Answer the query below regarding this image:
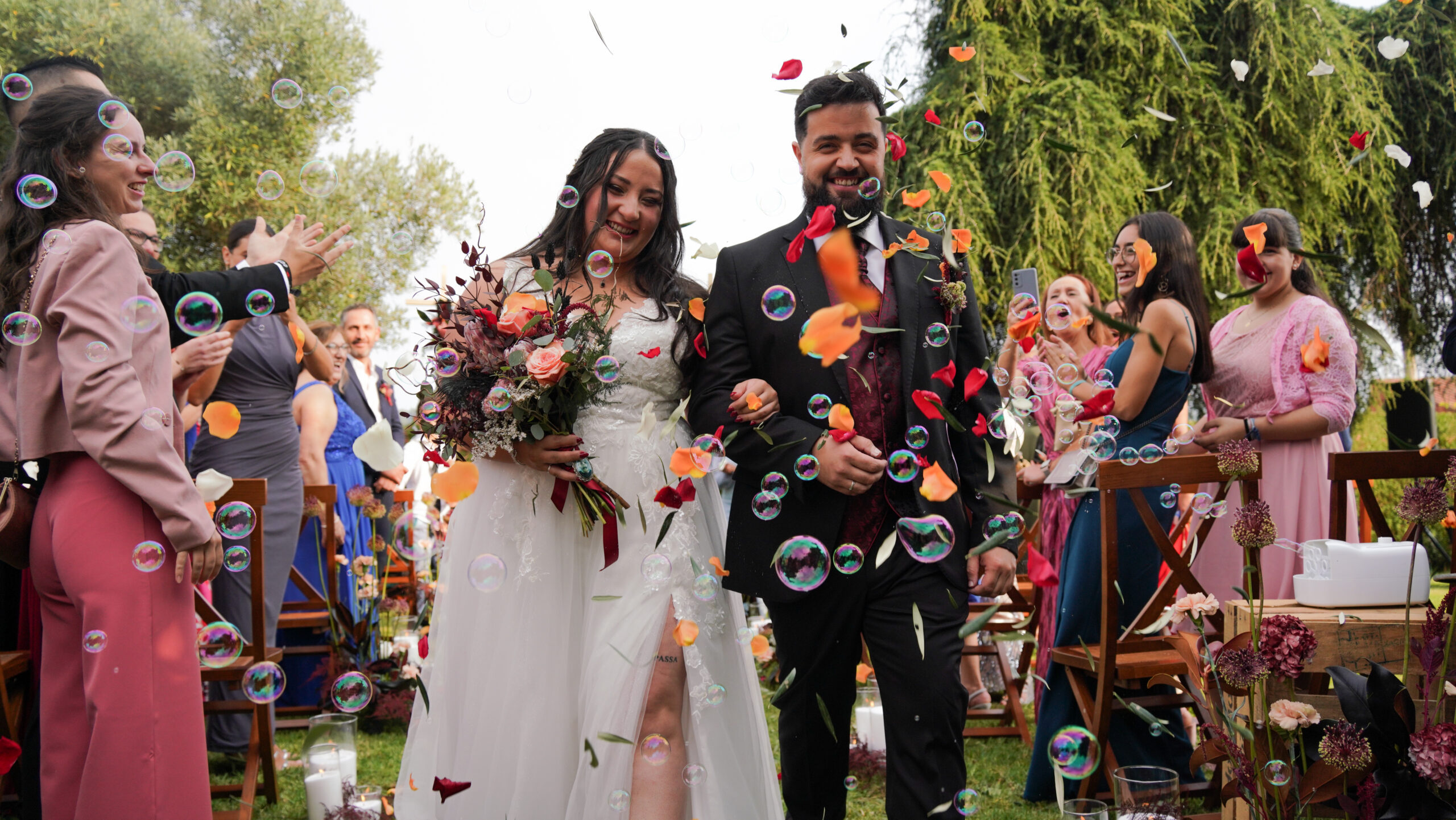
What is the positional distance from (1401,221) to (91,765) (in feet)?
54.7

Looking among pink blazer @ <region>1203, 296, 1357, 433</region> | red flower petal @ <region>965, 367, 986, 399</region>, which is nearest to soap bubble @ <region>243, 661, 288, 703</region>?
red flower petal @ <region>965, 367, 986, 399</region>

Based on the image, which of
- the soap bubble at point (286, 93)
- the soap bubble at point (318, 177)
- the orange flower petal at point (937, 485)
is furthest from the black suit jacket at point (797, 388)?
the soap bubble at point (286, 93)

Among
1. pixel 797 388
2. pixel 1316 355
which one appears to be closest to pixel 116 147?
pixel 797 388

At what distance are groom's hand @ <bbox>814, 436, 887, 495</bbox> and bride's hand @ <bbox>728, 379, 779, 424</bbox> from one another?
193 millimetres

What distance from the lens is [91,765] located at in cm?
235

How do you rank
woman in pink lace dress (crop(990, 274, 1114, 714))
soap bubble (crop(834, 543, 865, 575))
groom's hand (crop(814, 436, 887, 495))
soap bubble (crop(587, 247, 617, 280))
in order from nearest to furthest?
groom's hand (crop(814, 436, 887, 495)) < soap bubble (crop(834, 543, 865, 575)) < soap bubble (crop(587, 247, 617, 280)) < woman in pink lace dress (crop(990, 274, 1114, 714))

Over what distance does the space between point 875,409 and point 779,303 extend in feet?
1.14

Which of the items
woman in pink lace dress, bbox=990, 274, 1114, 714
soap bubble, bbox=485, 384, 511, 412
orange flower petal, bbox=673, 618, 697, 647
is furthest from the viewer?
woman in pink lace dress, bbox=990, 274, 1114, 714

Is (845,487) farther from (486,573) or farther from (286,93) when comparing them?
(286,93)

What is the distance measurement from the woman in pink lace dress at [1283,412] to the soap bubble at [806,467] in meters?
2.09

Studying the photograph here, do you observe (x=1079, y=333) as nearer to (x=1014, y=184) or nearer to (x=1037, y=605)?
(x=1037, y=605)

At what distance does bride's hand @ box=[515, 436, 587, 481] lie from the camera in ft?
8.66

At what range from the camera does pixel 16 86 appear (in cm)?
317

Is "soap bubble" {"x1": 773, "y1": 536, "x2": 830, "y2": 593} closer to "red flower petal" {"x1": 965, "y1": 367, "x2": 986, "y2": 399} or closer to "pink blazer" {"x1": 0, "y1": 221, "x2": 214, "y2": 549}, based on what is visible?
"red flower petal" {"x1": 965, "y1": 367, "x2": 986, "y2": 399}
